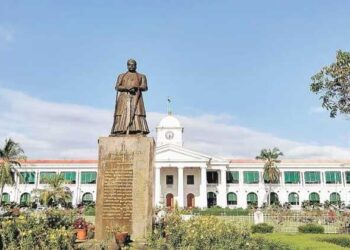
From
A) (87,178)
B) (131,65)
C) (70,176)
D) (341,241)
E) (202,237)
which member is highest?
(70,176)

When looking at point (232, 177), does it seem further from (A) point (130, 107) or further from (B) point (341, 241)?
(A) point (130, 107)

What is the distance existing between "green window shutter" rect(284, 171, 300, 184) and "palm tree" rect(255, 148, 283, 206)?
159 cm

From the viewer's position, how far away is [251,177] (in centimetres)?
5572

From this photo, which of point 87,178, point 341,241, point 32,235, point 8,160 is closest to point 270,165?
point 87,178

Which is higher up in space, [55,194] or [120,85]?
[120,85]

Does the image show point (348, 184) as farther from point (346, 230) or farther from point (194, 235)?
point (194, 235)

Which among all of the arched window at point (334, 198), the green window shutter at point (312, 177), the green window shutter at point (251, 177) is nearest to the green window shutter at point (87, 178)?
the green window shutter at point (251, 177)

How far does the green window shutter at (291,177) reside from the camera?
5538cm

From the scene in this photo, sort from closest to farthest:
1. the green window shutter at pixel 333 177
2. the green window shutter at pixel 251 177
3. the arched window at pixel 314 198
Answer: the arched window at pixel 314 198
the green window shutter at pixel 333 177
the green window shutter at pixel 251 177

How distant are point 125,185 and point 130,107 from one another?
1871 millimetres

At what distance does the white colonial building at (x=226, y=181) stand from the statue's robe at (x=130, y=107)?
4389 cm

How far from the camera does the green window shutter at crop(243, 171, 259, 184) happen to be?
182ft

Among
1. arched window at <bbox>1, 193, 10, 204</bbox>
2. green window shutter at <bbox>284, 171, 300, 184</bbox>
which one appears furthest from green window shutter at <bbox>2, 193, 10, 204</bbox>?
green window shutter at <bbox>284, 171, 300, 184</bbox>

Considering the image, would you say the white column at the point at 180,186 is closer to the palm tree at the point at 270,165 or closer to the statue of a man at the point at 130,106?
the palm tree at the point at 270,165
